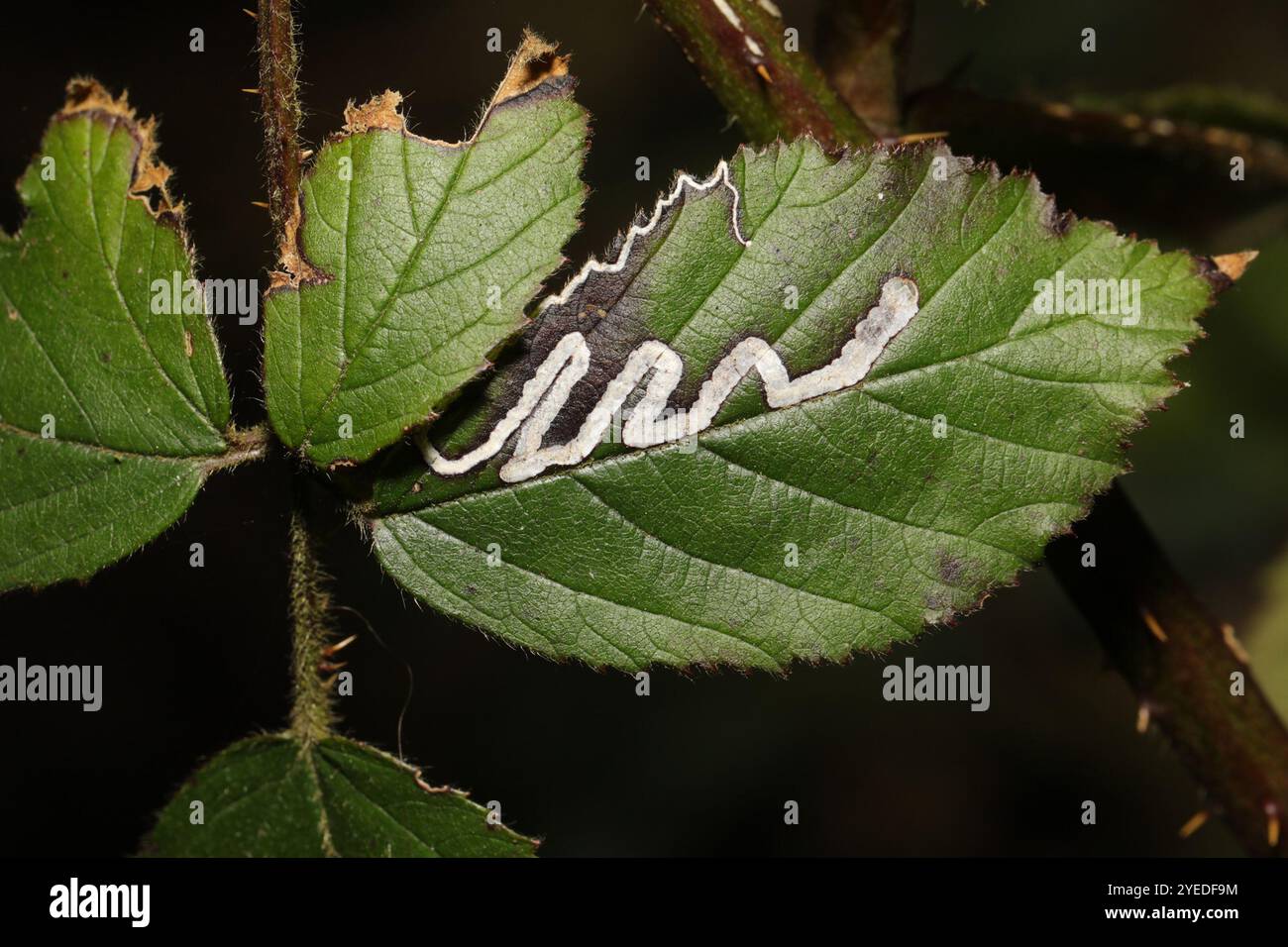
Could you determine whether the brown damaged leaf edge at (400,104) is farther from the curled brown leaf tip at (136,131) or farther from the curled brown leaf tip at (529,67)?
the curled brown leaf tip at (136,131)

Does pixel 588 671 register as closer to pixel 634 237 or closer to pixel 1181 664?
pixel 1181 664

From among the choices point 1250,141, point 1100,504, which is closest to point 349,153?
point 1100,504

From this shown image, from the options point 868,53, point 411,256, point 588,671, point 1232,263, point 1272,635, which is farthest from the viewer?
point 588,671

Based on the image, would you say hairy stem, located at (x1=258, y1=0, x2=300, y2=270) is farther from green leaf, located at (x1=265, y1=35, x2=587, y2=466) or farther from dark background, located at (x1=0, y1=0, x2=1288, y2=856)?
dark background, located at (x1=0, y1=0, x2=1288, y2=856)

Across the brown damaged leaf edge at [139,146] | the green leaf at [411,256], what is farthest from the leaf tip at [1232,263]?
the brown damaged leaf edge at [139,146]

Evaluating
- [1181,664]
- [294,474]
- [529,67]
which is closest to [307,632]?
[294,474]

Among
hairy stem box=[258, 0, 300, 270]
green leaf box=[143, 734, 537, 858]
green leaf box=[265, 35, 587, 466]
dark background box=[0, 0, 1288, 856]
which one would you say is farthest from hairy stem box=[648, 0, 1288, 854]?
dark background box=[0, 0, 1288, 856]
